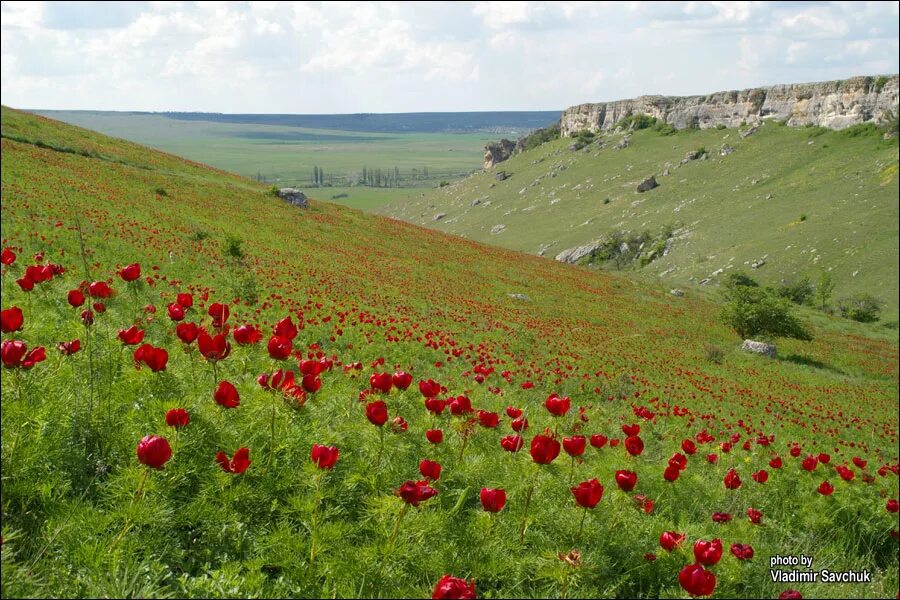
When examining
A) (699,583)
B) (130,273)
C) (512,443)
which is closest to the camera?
(699,583)

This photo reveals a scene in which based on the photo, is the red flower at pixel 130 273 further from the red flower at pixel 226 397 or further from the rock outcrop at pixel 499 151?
the rock outcrop at pixel 499 151

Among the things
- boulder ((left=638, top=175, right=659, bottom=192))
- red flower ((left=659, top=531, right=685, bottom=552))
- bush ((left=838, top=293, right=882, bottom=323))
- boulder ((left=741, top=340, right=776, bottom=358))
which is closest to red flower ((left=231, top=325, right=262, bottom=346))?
red flower ((left=659, top=531, right=685, bottom=552))

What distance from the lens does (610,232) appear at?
266 ft

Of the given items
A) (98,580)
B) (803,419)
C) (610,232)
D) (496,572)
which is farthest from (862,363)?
(610,232)

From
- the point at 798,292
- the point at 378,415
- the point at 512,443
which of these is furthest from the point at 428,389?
the point at 798,292

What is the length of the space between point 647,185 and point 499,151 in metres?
75.3

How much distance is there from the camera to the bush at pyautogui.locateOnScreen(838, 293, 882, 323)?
1813 inches

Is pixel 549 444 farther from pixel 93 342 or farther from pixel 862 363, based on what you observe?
pixel 862 363

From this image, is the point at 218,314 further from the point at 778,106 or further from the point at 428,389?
the point at 778,106

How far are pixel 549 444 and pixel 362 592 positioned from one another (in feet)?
4.39

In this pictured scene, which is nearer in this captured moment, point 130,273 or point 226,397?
point 226,397

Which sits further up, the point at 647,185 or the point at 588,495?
the point at 647,185

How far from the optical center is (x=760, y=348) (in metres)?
27.4

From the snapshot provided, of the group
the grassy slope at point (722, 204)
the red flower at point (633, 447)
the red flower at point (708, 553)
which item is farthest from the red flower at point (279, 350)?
the grassy slope at point (722, 204)
